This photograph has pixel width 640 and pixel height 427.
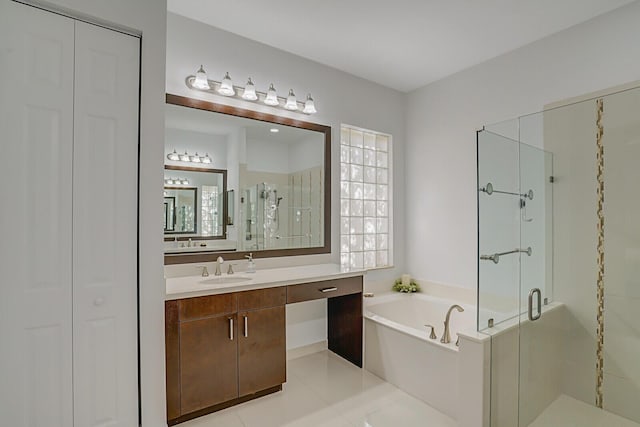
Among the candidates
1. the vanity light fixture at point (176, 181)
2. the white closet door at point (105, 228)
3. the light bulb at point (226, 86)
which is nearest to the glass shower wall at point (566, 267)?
the light bulb at point (226, 86)

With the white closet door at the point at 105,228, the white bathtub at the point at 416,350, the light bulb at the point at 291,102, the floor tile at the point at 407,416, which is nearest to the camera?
the white closet door at the point at 105,228

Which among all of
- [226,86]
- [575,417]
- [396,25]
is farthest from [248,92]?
[575,417]

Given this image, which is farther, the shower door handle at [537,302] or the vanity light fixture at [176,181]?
the vanity light fixture at [176,181]

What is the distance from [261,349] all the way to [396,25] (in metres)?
2.61

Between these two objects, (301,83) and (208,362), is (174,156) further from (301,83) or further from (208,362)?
(208,362)

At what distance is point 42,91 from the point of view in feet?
4.68

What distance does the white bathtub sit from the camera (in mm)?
2074

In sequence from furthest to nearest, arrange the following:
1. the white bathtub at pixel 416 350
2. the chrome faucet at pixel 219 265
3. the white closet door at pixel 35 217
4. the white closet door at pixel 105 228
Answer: the chrome faucet at pixel 219 265
the white bathtub at pixel 416 350
the white closet door at pixel 105 228
the white closet door at pixel 35 217

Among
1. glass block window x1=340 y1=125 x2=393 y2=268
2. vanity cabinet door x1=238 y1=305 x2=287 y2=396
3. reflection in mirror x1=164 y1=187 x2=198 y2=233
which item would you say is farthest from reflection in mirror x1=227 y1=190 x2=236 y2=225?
glass block window x1=340 y1=125 x2=393 y2=268

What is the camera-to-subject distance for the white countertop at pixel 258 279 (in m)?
1.93

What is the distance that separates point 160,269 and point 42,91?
0.98 m

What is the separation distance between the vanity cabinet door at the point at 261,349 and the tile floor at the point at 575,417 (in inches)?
64.2

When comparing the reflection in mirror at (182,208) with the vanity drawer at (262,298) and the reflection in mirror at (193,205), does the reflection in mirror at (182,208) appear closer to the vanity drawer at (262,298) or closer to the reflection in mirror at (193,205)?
the reflection in mirror at (193,205)

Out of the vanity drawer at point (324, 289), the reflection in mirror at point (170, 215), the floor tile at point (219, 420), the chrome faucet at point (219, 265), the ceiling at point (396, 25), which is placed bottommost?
the floor tile at point (219, 420)
